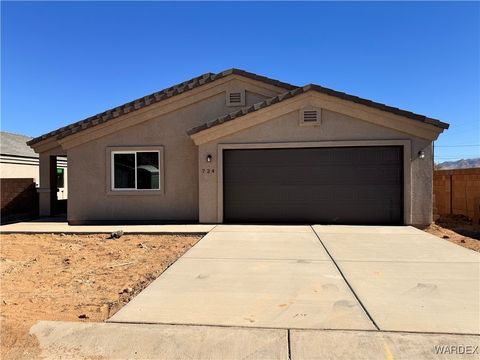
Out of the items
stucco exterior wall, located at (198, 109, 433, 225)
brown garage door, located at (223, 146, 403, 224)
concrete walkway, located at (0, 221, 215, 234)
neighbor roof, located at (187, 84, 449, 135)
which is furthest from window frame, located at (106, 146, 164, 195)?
brown garage door, located at (223, 146, 403, 224)

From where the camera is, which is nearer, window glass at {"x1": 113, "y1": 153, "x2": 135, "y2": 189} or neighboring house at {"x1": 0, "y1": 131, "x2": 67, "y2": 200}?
window glass at {"x1": 113, "y1": 153, "x2": 135, "y2": 189}

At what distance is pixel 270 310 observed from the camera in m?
4.49

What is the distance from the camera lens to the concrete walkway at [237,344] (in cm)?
348

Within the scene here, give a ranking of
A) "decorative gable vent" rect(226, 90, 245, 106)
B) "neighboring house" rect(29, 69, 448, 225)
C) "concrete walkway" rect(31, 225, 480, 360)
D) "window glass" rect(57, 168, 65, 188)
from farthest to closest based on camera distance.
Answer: "window glass" rect(57, 168, 65, 188) < "decorative gable vent" rect(226, 90, 245, 106) < "neighboring house" rect(29, 69, 448, 225) < "concrete walkway" rect(31, 225, 480, 360)

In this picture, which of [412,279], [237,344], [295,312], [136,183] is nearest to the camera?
[237,344]

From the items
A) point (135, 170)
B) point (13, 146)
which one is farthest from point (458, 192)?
point (13, 146)

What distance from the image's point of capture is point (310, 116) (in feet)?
37.8

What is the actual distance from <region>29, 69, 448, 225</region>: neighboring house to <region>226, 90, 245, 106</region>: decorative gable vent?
0.12 feet

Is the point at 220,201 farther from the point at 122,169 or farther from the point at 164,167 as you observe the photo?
the point at 122,169

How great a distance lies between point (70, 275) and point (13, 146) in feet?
64.0

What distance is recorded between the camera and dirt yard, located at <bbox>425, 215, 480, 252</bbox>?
932 centimetres

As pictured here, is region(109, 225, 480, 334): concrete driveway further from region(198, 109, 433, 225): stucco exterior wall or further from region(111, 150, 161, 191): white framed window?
region(111, 150, 161, 191): white framed window

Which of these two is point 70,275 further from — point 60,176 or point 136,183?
point 60,176

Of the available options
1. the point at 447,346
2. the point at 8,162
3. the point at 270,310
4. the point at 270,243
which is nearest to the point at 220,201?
the point at 270,243
